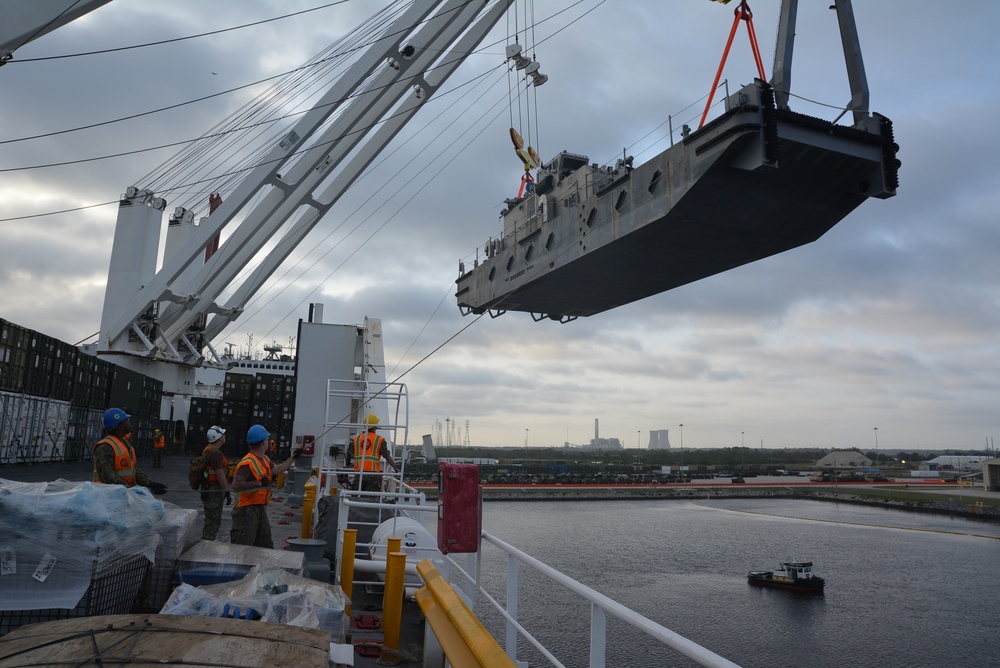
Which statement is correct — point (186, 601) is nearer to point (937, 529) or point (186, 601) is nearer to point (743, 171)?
point (743, 171)

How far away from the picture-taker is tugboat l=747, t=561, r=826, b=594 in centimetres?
2525

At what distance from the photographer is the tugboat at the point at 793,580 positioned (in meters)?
25.2

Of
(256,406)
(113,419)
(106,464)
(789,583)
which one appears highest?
(256,406)

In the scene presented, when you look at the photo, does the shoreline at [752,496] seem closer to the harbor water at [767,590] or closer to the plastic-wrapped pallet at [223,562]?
the harbor water at [767,590]

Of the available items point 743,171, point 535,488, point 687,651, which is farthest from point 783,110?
point 535,488

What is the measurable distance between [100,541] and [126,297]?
26.1 m

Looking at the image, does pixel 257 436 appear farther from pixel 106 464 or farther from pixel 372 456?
pixel 372 456

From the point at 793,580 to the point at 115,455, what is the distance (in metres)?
26.2

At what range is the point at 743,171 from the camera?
11336 mm

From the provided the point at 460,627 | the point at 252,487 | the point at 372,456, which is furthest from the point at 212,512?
the point at 460,627

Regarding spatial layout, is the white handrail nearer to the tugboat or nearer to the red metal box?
the red metal box

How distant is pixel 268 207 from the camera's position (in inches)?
856

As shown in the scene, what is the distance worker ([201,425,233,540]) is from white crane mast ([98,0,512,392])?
14.3 m

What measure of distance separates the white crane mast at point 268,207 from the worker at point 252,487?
14.6m
